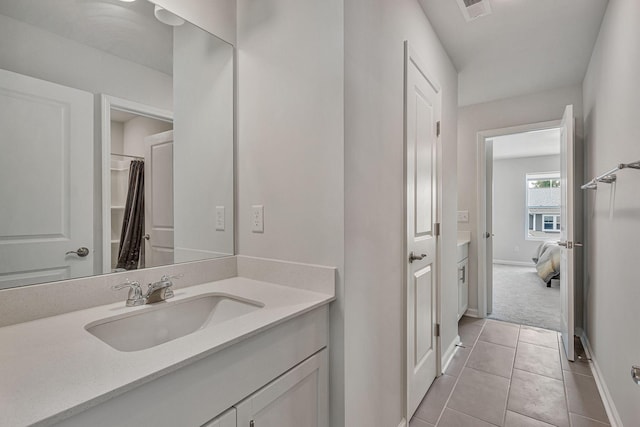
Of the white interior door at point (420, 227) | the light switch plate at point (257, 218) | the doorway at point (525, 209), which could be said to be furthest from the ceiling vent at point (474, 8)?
the doorway at point (525, 209)

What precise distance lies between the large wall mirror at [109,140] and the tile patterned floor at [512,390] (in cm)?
167

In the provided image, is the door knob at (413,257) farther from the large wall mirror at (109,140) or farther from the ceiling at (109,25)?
the ceiling at (109,25)

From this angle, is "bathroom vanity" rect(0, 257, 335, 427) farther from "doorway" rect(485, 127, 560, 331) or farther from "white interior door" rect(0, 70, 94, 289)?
"doorway" rect(485, 127, 560, 331)


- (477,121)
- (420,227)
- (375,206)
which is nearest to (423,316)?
(420,227)

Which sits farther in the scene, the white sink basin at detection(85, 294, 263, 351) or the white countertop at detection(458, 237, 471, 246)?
the white countertop at detection(458, 237, 471, 246)

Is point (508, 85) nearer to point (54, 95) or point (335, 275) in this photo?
point (335, 275)

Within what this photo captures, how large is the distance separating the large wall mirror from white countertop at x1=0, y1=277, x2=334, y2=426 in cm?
22

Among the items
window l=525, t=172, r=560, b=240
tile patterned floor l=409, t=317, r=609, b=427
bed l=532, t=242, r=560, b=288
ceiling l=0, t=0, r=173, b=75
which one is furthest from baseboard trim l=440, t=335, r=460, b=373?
window l=525, t=172, r=560, b=240

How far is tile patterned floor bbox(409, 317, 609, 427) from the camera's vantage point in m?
1.76

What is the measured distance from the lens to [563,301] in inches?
107

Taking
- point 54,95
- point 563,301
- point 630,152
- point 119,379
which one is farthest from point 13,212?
point 563,301

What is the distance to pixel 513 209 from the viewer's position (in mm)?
6996

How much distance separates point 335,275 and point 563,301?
270 centimetres

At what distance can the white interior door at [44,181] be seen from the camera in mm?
939
